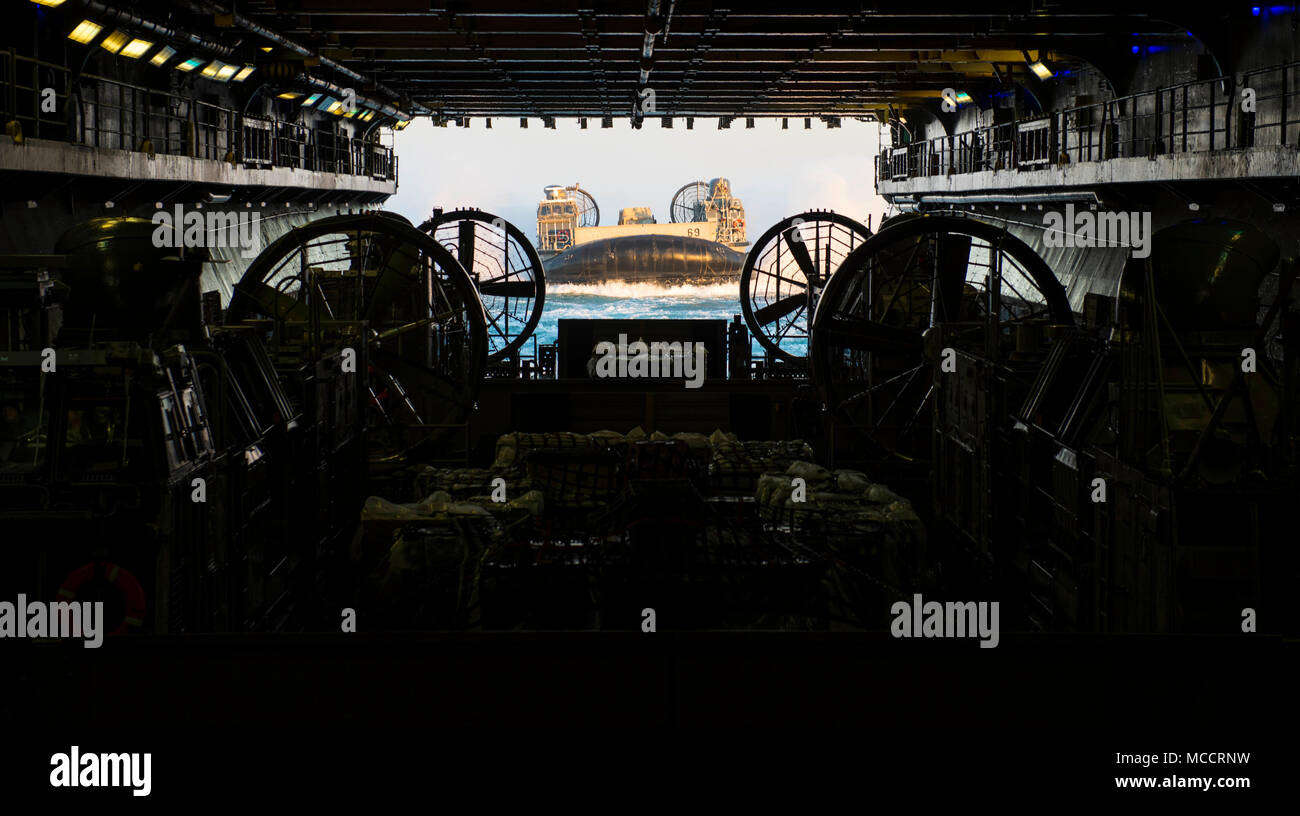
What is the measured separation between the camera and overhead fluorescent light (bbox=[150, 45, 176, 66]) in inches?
860

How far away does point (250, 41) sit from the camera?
24.2 metres

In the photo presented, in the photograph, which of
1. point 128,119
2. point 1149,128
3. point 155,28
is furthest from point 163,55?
point 1149,128

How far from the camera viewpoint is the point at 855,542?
29.6 ft

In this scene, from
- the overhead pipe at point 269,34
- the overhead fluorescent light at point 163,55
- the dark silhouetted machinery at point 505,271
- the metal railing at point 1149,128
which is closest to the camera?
the metal railing at point 1149,128

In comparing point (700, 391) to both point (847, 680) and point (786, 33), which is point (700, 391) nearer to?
point (786, 33)

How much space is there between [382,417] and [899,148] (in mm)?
33047

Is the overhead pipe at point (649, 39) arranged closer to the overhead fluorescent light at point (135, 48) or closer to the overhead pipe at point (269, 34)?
the overhead pipe at point (269, 34)

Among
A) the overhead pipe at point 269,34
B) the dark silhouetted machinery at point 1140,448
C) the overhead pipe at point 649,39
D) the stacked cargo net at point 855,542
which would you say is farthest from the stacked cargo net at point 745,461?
the overhead pipe at point 269,34

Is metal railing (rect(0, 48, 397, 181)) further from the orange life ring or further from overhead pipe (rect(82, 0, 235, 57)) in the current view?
the orange life ring

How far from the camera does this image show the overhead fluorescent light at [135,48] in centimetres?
2019

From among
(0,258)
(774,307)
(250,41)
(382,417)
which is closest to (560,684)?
(0,258)

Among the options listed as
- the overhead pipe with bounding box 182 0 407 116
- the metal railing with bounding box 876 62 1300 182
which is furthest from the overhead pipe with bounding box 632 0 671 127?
the metal railing with bounding box 876 62 1300 182

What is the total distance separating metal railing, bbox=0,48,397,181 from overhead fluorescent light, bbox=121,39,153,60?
0.54 metres
